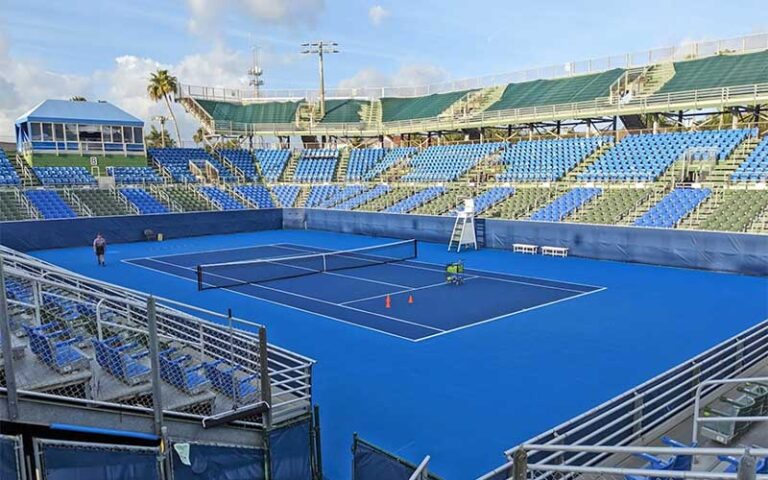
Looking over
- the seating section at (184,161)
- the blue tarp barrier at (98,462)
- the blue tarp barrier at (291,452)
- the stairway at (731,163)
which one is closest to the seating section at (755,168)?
the stairway at (731,163)

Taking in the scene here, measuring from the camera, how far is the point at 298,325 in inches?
657

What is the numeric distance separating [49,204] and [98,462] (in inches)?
1417

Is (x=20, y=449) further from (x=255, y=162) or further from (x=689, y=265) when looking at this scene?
(x=255, y=162)

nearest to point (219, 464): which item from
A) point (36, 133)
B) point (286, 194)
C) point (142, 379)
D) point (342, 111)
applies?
point (142, 379)

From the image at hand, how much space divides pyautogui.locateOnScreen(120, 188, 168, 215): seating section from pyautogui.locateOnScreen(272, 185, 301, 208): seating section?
30.3 ft

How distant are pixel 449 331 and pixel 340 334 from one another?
284 cm

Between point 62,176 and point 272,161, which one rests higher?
point 272,161

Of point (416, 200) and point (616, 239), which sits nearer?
point (616, 239)

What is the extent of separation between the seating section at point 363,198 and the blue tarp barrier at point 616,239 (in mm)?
3735

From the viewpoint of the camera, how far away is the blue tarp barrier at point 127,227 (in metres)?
33.8

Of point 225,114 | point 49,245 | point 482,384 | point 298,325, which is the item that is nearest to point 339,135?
point 225,114

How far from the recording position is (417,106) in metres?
54.9

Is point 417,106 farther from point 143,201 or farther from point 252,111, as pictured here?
point 143,201

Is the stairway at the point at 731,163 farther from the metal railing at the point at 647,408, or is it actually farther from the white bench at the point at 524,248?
the metal railing at the point at 647,408
